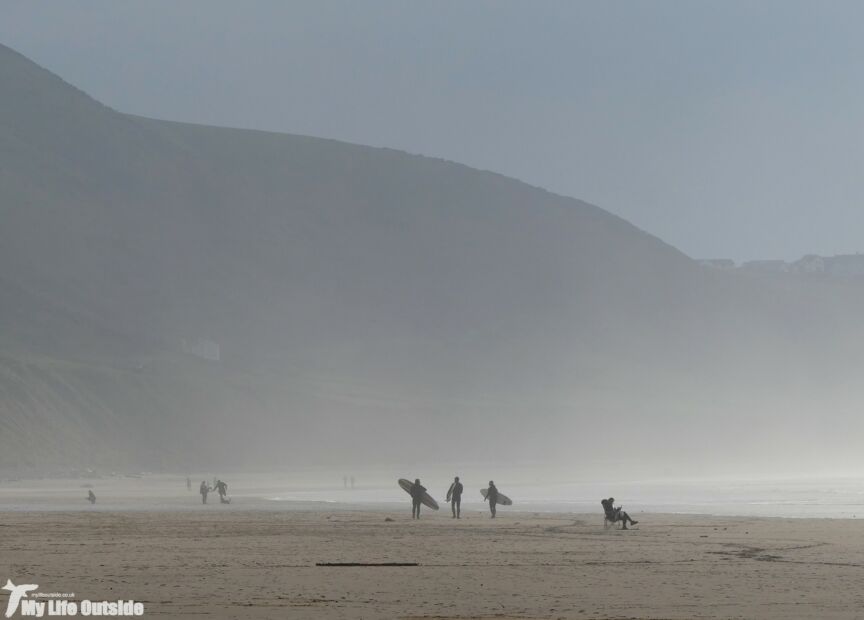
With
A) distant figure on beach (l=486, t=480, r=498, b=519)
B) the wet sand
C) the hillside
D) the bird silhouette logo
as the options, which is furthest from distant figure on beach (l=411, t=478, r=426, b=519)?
the hillside

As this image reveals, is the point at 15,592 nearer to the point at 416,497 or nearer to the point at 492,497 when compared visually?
the point at 416,497

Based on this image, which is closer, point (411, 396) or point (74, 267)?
point (411, 396)

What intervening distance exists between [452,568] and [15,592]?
7019 mm

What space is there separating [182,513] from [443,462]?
255ft

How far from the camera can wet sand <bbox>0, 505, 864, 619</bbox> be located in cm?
1708

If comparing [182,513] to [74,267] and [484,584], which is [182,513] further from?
[74,267]

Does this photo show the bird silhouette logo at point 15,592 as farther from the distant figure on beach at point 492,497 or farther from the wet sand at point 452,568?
the distant figure on beach at point 492,497

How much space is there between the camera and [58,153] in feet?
654

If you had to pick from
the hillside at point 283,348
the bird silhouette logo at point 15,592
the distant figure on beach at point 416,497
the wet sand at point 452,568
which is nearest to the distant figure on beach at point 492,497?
the distant figure on beach at point 416,497

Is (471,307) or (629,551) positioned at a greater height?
(471,307)

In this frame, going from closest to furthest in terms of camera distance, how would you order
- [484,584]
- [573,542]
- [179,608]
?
[179,608] < [484,584] < [573,542]

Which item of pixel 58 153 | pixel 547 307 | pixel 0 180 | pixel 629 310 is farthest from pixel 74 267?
pixel 629 310

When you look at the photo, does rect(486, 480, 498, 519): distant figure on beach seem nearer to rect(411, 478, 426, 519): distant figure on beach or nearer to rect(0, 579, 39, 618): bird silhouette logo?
rect(411, 478, 426, 519): distant figure on beach

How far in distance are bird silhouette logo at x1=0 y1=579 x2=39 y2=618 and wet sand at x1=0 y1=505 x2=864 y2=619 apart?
0.20m
